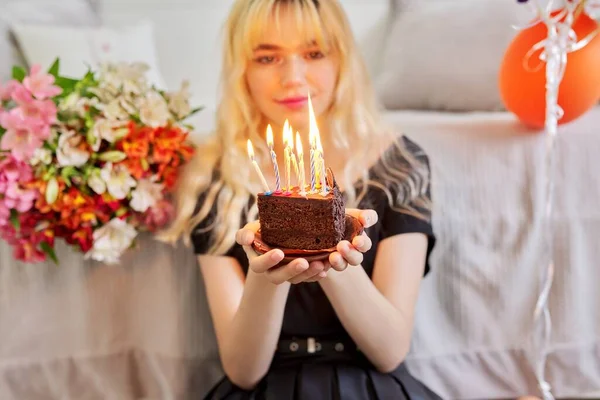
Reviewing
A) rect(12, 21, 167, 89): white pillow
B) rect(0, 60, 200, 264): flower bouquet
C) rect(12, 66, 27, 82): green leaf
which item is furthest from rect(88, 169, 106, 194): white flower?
rect(12, 21, 167, 89): white pillow

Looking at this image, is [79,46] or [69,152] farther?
[79,46]

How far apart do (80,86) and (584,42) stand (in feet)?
2.80

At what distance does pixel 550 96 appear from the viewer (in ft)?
3.08

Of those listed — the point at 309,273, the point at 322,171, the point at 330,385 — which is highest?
the point at 322,171

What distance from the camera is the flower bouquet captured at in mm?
886

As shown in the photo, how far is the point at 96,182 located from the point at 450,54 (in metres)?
0.90

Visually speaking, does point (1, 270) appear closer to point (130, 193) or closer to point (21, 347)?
point (21, 347)

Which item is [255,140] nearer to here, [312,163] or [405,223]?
[405,223]

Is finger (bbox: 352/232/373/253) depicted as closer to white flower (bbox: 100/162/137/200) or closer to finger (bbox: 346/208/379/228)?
finger (bbox: 346/208/379/228)

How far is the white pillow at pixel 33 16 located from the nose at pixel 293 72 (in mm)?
835

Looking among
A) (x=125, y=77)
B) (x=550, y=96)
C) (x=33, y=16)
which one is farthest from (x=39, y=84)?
(x=550, y=96)

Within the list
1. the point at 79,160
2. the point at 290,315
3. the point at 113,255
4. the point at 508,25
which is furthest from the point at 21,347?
the point at 508,25

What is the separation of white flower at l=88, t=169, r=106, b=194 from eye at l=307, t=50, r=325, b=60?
40cm

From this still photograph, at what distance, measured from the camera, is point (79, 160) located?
0.91m
